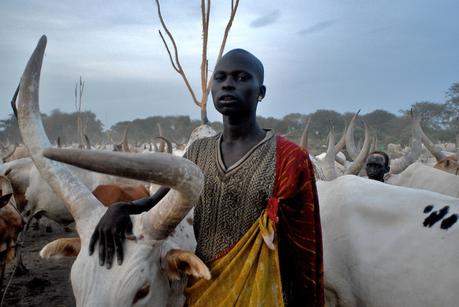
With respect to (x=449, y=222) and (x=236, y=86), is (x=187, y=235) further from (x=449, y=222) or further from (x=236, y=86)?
(x=449, y=222)

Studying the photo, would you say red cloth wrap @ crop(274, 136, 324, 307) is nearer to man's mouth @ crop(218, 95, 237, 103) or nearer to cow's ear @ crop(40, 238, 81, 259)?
man's mouth @ crop(218, 95, 237, 103)

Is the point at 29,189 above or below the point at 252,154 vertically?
below

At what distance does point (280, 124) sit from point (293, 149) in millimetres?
32441

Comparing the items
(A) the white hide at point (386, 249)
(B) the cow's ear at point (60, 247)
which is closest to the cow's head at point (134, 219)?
(B) the cow's ear at point (60, 247)

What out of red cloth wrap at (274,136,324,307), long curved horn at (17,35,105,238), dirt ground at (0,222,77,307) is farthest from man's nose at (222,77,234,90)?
dirt ground at (0,222,77,307)

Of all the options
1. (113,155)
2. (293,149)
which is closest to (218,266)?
(293,149)

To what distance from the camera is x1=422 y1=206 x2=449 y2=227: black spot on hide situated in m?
2.28

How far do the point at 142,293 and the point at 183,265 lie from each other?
21 centimetres

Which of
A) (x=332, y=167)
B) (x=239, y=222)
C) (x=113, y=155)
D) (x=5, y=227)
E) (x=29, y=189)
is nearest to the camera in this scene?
(x=113, y=155)

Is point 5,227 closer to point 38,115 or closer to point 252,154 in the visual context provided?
point 38,115

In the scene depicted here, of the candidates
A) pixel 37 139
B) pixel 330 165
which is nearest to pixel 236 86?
pixel 37 139

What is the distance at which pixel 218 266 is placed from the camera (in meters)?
1.80

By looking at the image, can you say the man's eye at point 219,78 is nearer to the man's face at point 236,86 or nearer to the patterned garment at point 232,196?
the man's face at point 236,86

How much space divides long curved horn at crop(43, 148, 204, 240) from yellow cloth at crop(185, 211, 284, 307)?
0.30 meters
